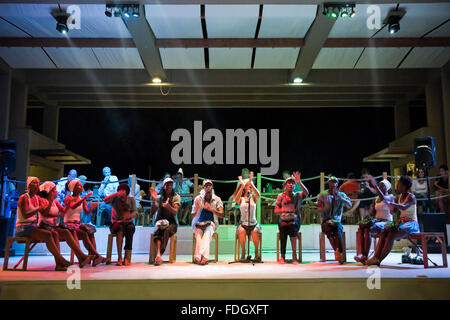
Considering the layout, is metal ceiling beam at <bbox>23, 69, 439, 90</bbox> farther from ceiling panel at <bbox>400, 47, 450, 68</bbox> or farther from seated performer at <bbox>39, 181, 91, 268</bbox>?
seated performer at <bbox>39, 181, 91, 268</bbox>

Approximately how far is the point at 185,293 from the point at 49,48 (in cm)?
646

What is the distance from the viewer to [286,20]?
7.02m

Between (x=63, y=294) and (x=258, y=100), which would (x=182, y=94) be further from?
(x=63, y=294)

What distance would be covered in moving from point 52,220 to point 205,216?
201 centimetres

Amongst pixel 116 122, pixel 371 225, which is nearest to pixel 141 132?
pixel 116 122

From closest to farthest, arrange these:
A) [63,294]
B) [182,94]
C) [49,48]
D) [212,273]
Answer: [63,294] < [212,273] < [49,48] < [182,94]

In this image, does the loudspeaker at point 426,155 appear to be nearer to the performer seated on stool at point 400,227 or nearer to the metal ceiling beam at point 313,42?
the performer seated on stool at point 400,227

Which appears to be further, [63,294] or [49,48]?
[49,48]

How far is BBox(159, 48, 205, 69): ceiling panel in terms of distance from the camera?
815 centimetres

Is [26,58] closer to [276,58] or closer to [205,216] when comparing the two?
[276,58]

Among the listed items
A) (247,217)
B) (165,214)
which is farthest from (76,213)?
(247,217)

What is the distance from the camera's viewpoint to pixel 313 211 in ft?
29.5

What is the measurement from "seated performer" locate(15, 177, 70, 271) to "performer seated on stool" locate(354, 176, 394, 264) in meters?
3.59
